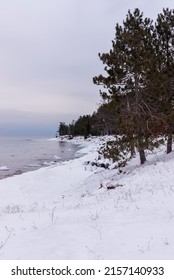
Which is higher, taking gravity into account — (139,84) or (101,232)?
(139,84)

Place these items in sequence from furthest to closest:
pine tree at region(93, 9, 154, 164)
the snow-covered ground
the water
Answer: the water < pine tree at region(93, 9, 154, 164) < the snow-covered ground

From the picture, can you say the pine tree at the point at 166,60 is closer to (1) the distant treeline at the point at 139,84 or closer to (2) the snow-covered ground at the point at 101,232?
(1) the distant treeline at the point at 139,84

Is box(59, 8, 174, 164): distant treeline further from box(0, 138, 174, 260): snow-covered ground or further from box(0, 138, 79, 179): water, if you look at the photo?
box(0, 138, 79, 179): water

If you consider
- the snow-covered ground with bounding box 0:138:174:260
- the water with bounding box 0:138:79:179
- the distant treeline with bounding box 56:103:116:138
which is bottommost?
the water with bounding box 0:138:79:179

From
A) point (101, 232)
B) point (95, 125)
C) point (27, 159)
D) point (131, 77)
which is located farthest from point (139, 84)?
point (27, 159)

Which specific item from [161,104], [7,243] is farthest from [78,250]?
[161,104]

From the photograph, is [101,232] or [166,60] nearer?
[101,232]

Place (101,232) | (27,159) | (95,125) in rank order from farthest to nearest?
(27,159)
(95,125)
(101,232)

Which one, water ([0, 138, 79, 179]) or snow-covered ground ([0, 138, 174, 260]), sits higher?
snow-covered ground ([0, 138, 174, 260])

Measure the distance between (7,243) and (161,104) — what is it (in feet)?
45.6

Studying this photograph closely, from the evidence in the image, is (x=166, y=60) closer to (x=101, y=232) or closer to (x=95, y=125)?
(x=95, y=125)

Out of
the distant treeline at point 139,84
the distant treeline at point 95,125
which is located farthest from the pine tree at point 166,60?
the distant treeline at point 95,125

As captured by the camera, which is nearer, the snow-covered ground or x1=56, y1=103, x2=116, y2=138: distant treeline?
the snow-covered ground

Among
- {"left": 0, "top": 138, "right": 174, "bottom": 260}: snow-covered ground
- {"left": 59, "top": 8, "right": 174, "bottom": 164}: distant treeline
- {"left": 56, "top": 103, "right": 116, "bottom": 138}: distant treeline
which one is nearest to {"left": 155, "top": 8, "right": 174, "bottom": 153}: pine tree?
{"left": 59, "top": 8, "right": 174, "bottom": 164}: distant treeline
